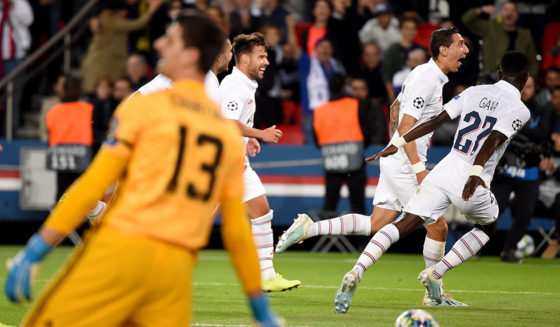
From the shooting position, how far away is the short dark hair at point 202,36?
4242mm

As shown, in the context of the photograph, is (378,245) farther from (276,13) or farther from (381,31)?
(276,13)

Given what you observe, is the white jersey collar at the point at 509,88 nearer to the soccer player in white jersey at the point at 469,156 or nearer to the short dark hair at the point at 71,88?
the soccer player in white jersey at the point at 469,156

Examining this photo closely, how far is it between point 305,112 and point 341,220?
24.2ft

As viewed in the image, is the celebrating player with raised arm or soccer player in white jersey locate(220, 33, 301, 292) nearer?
the celebrating player with raised arm

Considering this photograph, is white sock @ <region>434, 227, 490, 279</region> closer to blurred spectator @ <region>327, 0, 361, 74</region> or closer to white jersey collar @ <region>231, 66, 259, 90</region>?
white jersey collar @ <region>231, 66, 259, 90</region>

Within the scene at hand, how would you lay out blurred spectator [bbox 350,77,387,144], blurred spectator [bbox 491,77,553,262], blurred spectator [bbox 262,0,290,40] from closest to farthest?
blurred spectator [bbox 491,77,553,262] < blurred spectator [bbox 350,77,387,144] < blurred spectator [bbox 262,0,290,40]

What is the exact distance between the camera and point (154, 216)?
408cm

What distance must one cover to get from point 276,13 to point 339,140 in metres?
3.30

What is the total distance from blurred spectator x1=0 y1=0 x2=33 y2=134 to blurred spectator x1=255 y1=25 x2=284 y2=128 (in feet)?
13.3

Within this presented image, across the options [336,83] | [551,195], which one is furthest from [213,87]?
[551,195]

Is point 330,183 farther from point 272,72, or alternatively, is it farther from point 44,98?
point 44,98

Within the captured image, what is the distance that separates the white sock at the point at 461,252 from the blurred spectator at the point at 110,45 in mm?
9570

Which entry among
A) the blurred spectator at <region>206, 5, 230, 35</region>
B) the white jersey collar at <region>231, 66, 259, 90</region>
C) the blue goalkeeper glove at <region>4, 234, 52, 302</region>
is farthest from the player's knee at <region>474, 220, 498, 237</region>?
the blurred spectator at <region>206, 5, 230, 35</region>

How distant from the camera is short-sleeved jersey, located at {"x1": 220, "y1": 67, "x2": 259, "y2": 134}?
916 centimetres
